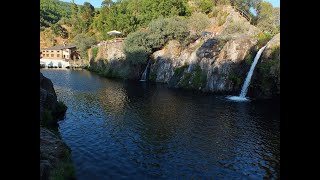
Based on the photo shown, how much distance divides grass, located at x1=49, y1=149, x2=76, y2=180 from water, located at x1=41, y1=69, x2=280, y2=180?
Answer: 2.26 feet

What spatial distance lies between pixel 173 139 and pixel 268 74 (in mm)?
→ 26668

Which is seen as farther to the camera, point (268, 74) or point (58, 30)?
point (58, 30)

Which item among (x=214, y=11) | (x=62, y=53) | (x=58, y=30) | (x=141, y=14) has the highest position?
(x=58, y=30)

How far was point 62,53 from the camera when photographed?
453ft

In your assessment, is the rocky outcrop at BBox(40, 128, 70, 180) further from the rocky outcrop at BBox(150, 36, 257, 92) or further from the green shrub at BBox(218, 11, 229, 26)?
the green shrub at BBox(218, 11, 229, 26)

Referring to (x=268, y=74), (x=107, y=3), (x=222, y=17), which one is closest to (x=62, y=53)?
(x=107, y=3)

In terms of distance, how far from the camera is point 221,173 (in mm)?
19766

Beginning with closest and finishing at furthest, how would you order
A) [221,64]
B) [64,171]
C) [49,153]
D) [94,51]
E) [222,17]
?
1. [64,171]
2. [49,153]
3. [221,64]
4. [222,17]
5. [94,51]

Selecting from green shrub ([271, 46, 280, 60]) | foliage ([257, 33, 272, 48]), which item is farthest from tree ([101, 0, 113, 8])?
green shrub ([271, 46, 280, 60])

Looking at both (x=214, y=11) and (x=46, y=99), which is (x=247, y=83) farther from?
(x=214, y=11)

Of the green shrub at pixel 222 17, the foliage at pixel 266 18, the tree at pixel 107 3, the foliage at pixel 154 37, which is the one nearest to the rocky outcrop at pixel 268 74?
the foliage at pixel 266 18

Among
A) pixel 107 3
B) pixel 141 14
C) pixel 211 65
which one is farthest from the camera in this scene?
pixel 107 3
